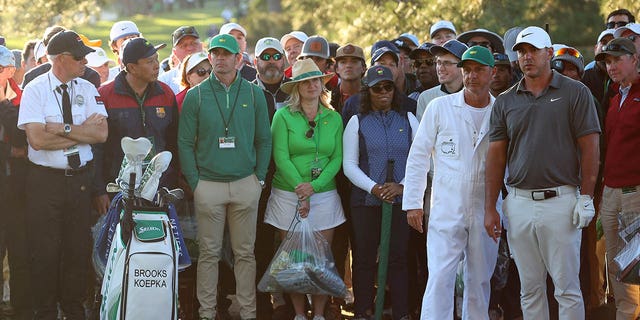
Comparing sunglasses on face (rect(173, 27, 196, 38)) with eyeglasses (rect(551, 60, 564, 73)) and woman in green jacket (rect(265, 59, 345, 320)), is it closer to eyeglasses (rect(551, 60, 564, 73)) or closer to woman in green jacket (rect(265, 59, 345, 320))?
woman in green jacket (rect(265, 59, 345, 320))

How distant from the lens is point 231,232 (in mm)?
9828

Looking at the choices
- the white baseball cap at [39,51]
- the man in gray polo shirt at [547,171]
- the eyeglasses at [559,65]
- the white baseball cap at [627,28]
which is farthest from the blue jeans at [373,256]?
the white baseball cap at [39,51]

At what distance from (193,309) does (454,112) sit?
10.3 feet

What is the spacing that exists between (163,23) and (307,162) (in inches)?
1606

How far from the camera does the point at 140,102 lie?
31.3ft

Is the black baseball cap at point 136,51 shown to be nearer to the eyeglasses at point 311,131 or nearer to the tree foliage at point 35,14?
the eyeglasses at point 311,131

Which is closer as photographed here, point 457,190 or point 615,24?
point 457,190

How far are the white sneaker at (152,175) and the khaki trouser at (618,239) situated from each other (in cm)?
362

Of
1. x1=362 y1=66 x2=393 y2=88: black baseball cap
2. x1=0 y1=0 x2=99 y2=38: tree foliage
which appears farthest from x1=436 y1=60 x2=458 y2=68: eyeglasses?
x1=0 y1=0 x2=99 y2=38: tree foliage

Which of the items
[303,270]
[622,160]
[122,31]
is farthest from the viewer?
[122,31]

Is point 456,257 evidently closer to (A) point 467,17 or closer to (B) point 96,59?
(B) point 96,59

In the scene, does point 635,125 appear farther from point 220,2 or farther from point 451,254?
point 220,2

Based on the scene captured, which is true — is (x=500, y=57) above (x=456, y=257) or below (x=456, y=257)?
above

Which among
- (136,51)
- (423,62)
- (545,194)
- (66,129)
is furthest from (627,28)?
(66,129)
